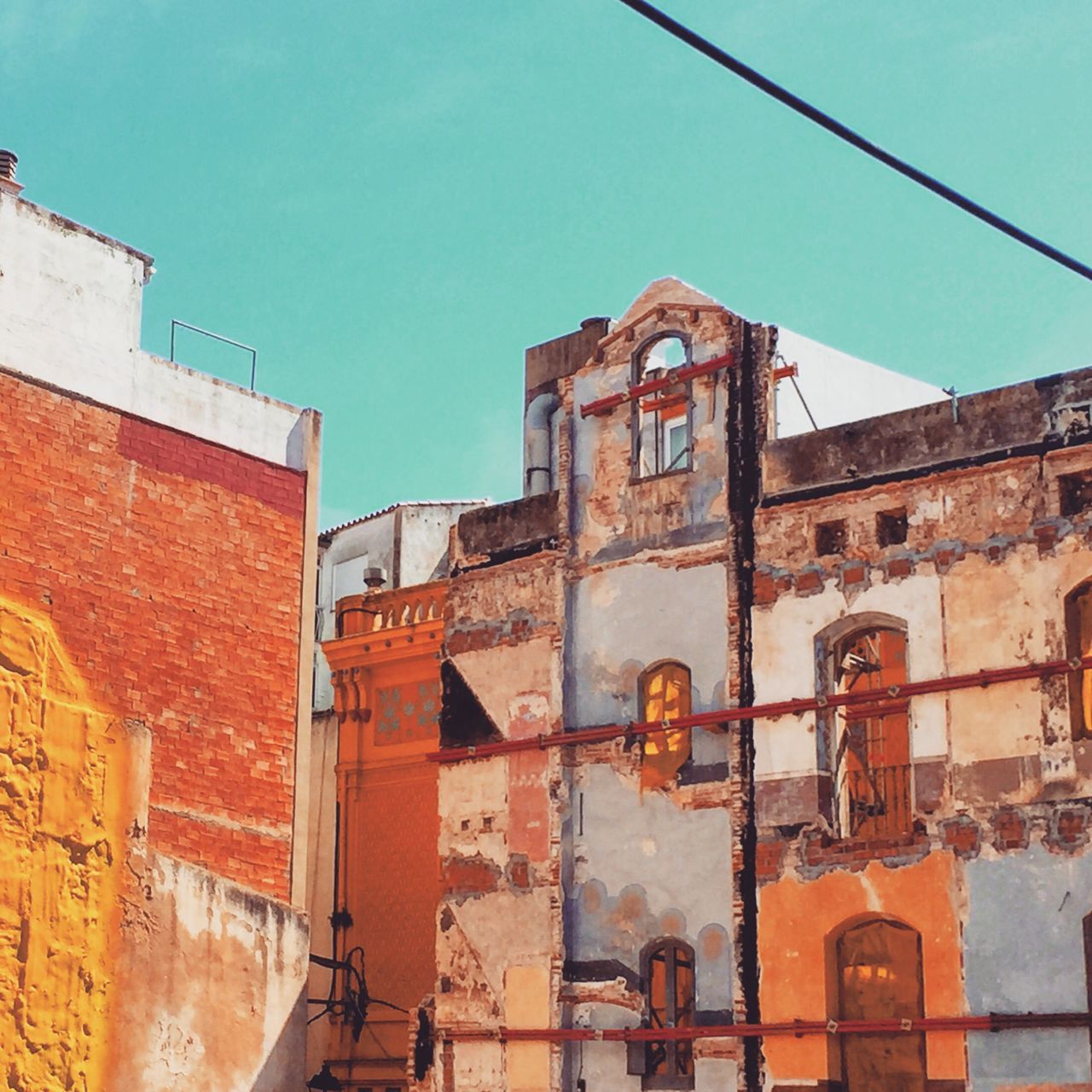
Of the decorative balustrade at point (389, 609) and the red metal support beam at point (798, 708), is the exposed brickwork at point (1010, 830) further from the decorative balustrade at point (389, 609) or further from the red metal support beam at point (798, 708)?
the decorative balustrade at point (389, 609)

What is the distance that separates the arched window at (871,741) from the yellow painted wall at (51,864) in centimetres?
688

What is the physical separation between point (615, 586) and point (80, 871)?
583 centimetres

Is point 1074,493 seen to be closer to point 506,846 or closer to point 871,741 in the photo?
point 871,741

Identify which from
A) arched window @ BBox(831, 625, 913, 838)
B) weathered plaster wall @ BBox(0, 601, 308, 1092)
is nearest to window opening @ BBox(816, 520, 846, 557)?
arched window @ BBox(831, 625, 913, 838)

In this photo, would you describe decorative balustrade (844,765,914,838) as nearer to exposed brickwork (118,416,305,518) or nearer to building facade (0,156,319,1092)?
building facade (0,156,319,1092)

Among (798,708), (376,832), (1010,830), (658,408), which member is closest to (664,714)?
(798,708)

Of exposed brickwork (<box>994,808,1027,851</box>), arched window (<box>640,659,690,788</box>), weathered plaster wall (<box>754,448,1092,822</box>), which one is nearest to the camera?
exposed brickwork (<box>994,808,1027,851</box>)

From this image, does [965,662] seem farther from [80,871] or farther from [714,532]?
[80,871]

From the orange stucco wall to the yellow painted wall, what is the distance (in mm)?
6248

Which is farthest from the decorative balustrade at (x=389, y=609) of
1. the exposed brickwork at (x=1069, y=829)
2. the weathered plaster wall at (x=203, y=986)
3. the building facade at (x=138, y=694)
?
the exposed brickwork at (x=1069, y=829)

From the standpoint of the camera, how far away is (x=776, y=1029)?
1897 cm

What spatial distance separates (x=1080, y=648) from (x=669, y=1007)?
5099 mm

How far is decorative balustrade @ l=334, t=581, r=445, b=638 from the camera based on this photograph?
27172 mm

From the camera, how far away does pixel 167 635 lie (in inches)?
871
